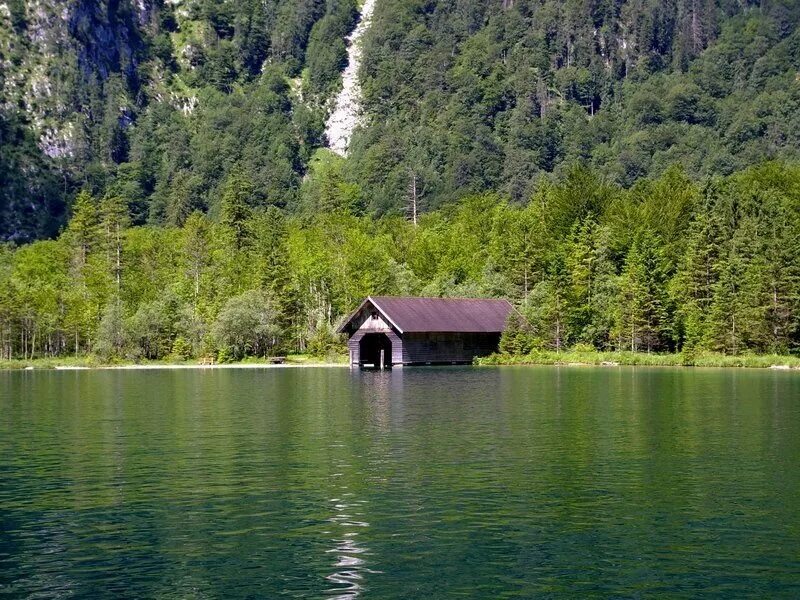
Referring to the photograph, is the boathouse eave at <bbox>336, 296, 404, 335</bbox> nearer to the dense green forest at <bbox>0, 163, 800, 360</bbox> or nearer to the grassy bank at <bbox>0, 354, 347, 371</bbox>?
the grassy bank at <bbox>0, 354, 347, 371</bbox>

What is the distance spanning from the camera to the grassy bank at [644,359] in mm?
85000

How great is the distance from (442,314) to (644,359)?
18.2 meters

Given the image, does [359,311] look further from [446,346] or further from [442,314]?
[446,346]

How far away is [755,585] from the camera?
18.4 m

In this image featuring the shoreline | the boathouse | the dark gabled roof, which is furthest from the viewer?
the shoreline

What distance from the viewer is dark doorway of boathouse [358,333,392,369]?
9756cm

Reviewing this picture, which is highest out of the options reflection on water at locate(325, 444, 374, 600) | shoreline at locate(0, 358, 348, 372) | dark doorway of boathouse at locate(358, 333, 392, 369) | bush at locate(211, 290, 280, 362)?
bush at locate(211, 290, 280, 362)

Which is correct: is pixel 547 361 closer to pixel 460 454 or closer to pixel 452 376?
pixel 452 376

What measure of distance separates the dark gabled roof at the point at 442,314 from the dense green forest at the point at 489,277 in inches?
116

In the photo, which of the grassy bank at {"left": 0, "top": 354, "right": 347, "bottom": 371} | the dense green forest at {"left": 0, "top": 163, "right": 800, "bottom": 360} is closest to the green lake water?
the dense green forest at {"left": 0, "top": 163, "right": 800, "bottom": 360}

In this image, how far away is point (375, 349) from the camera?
98.6 metres

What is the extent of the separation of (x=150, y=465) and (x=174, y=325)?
84726 millimetres

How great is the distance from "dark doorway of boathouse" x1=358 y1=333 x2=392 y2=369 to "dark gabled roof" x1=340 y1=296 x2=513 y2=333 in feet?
8.03

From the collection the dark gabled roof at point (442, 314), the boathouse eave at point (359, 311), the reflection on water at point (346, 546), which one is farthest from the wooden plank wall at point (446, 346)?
the reflection on water at point (346, 546)
